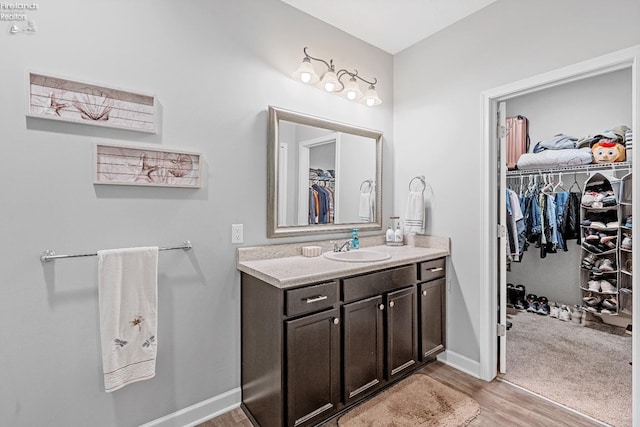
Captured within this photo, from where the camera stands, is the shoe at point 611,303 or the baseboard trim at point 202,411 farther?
the shoe at point 611,303

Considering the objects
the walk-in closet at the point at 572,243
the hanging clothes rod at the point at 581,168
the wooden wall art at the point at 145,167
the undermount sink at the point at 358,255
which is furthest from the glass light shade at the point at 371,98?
the hanging clothes rod at the point at 581,168

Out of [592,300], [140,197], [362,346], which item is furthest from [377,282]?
[592,300]

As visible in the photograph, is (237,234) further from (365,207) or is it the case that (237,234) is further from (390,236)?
(390,236)

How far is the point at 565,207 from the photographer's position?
3.55 meters

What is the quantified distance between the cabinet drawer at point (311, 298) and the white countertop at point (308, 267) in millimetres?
44

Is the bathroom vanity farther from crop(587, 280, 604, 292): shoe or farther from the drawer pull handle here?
crop(587, 280, 604, 292): shoe

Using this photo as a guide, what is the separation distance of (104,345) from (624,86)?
5002mm

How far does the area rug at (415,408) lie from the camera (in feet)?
6.13

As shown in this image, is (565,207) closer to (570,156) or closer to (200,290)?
(570,156)

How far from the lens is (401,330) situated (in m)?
2.19

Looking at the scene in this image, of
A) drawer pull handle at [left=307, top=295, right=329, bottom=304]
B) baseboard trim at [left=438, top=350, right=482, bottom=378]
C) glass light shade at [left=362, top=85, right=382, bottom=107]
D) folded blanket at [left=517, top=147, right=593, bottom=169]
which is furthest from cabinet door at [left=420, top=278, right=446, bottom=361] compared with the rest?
folded blanket at [left=517, top=147, right=593, bottom=169]

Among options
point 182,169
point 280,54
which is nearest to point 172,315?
point 182,169

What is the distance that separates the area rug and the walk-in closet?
0.60 metres

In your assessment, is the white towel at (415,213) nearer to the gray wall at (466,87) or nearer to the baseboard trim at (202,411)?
the gray wall at (466,87)
